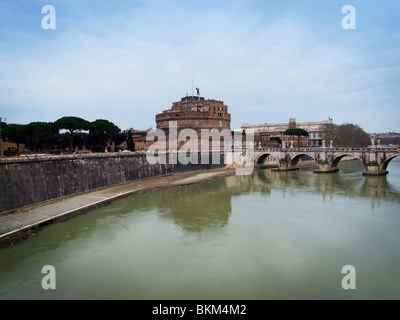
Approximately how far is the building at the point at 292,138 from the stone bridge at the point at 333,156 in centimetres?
1598

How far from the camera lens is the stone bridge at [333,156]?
27.8 metres

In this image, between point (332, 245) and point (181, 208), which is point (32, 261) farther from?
point (332, 245)

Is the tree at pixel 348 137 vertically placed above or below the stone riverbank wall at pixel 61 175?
above

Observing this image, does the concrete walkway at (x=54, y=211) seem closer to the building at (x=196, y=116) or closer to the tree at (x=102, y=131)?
the tree at (x=102, y=131)

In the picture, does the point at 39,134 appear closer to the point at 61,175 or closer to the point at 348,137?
the point at 61,175

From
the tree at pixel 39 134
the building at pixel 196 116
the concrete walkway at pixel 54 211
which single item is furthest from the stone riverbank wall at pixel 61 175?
the building at pixel 196 116

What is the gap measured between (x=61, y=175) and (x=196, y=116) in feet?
91.9

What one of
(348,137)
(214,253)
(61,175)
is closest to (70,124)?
(61,175)

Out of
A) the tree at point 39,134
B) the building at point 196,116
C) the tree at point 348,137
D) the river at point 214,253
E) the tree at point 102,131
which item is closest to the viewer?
the river at point 214,253

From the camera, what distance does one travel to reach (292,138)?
207ft

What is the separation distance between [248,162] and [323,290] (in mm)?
31599

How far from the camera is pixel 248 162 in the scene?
3909cm

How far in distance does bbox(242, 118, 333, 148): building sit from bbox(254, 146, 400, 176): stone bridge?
16.0m

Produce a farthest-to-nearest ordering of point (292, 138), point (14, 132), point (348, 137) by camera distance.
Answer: point (292, 138) → point (348, 137) → point (14, 132)
